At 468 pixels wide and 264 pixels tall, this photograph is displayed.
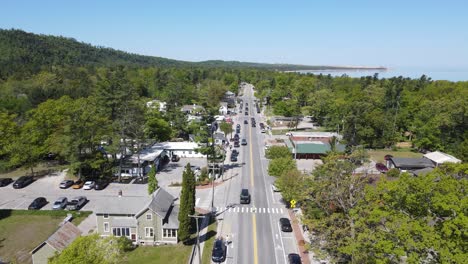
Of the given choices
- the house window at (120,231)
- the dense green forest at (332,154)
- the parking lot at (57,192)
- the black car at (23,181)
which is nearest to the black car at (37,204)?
the parking lot at (57,192)

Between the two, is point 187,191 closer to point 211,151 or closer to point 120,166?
point 211,151

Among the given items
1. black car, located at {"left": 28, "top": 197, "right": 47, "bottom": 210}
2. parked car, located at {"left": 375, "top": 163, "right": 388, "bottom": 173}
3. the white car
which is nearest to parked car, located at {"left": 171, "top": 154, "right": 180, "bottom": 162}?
the white car

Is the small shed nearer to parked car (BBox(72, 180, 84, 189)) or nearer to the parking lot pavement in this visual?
parked car (BBox(72, 180, 84, 189))

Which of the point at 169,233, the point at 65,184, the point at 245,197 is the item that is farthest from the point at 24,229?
Answer: the point at 245,197

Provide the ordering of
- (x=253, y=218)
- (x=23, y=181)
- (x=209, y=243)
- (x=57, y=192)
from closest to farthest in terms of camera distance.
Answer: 1. (x=209, y=243)
2. (x=253, y=218)
3. (x=57, y=192)
4. (x=23, y=181)

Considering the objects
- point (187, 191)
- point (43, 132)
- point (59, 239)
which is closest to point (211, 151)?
point (187, 191)

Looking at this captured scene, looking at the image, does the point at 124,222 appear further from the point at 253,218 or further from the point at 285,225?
the point at 285,225
